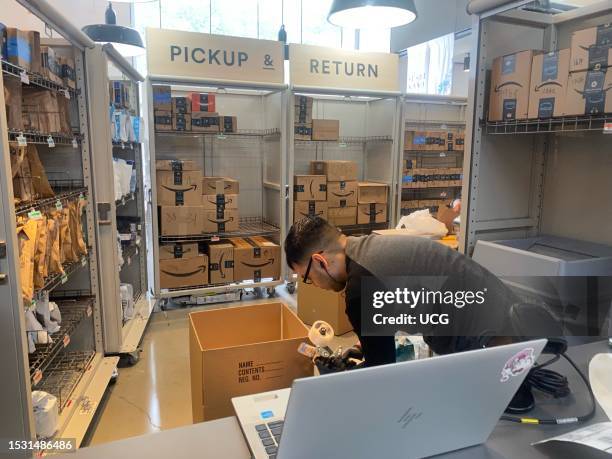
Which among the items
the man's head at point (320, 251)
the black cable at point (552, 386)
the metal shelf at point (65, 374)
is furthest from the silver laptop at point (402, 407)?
the metal shelf at point (65, 374)

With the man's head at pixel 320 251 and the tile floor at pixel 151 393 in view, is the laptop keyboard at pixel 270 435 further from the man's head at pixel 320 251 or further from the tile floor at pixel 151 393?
the tile floor at pixel 151 393

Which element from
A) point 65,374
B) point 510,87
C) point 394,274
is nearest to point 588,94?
point 510,87

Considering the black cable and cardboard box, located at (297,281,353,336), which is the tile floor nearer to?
cardboard box, located at (297,281,353,336)

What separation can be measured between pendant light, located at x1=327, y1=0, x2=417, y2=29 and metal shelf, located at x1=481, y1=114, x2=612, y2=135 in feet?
3.27

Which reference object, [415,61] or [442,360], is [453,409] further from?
[415,61]

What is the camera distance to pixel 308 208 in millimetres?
4426

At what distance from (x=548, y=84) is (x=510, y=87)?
137mm

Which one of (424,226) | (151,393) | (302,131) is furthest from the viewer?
(302,131)

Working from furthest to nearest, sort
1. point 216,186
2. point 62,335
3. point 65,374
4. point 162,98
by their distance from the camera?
point 216,186
point 162,98
point 65,374
point 62,335

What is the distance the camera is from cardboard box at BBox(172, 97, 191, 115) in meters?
3.90

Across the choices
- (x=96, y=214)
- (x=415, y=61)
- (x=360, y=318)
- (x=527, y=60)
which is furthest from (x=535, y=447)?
(x=415, y=61)

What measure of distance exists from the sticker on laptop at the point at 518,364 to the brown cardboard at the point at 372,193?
12.3 ft

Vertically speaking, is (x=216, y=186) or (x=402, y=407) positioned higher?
(x=216, y=186)

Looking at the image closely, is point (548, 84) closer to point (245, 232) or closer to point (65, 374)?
point (65, 374)
